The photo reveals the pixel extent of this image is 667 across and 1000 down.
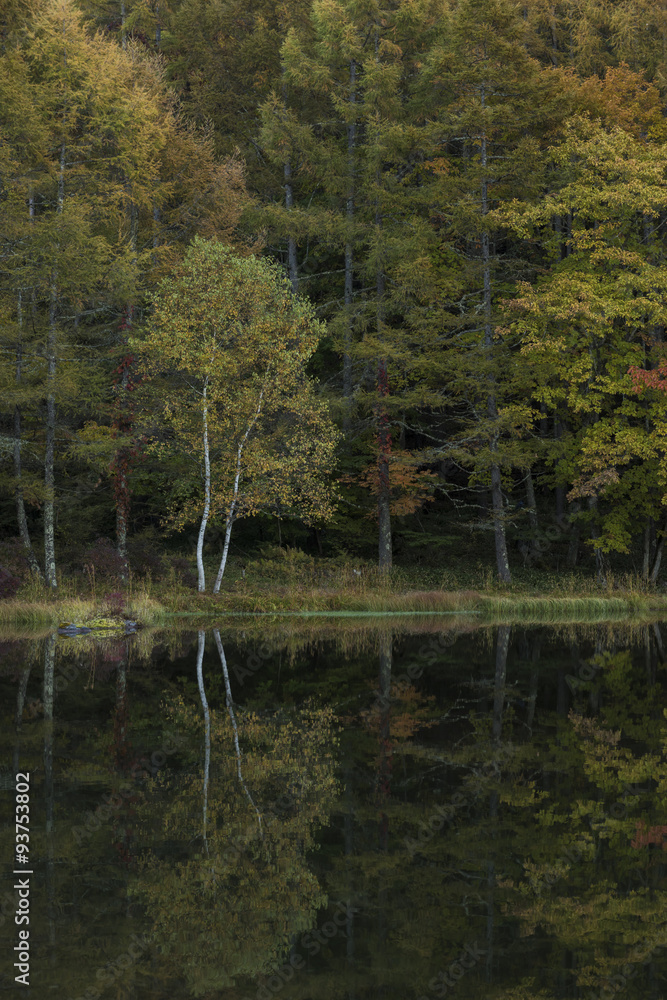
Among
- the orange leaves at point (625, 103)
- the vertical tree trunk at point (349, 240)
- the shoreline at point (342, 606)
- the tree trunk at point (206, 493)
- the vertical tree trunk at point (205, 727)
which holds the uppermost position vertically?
the orange leaves at point (625, 103)

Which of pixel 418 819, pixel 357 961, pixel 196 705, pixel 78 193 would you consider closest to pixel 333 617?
pixel 196 705

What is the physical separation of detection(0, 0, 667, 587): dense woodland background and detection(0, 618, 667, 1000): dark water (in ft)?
44.7

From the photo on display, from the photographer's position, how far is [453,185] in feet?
94.8

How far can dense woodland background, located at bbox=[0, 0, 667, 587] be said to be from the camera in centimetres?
2562

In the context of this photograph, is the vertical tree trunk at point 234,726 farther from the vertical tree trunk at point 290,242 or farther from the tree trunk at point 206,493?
the vertical tree trunk at point 290,242

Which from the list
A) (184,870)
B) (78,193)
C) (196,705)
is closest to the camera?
(184,870)

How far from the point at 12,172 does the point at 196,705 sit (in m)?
18.3

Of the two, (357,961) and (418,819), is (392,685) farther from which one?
(357,961)

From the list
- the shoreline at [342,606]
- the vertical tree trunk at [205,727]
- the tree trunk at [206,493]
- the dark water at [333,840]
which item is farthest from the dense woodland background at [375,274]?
the dark water at [333,840]

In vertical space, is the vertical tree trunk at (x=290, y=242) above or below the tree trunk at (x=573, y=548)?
above

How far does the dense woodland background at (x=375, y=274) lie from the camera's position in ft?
84.1

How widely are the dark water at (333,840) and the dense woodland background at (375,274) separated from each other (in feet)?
44.7

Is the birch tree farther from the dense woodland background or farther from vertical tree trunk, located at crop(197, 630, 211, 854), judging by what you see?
vertical tree trunk, located at crop(197, 630, 211, 854)

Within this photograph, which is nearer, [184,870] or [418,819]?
[184,870]
